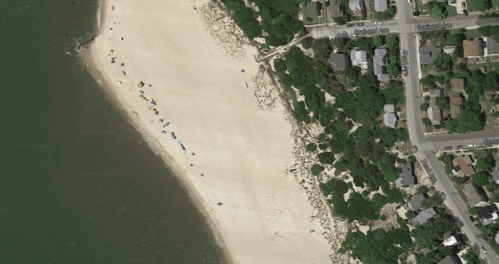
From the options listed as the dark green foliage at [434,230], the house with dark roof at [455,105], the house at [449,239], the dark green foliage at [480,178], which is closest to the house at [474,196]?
the dark green foliage at [480,178]

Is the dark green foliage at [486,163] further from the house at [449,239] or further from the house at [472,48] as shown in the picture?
the house at [472,48]

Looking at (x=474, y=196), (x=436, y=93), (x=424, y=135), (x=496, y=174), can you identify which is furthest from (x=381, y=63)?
(x=474, y=196)

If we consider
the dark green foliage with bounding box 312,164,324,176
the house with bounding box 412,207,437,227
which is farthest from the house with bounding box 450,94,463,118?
the dark green foliage with bounding box 312,164,324,176

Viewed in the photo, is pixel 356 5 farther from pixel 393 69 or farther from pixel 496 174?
pixel 496 174

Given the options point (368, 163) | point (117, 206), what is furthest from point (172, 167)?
point (368, 163)

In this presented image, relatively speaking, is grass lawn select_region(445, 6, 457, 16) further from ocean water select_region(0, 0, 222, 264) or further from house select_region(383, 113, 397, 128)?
ocean water select_region(0, 0, 222, 264)

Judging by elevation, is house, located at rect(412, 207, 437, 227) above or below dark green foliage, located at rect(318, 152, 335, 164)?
below

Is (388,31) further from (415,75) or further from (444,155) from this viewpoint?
(444,155)
